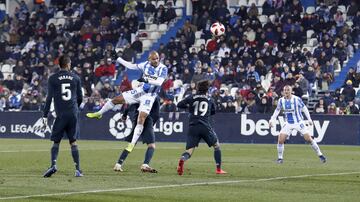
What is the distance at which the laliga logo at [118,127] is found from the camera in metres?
39.1

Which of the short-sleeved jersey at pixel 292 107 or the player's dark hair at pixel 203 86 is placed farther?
the short-sleeved jersey at pixel 292 107

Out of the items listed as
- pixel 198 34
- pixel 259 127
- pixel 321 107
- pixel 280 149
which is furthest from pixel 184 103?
pixel 198 34

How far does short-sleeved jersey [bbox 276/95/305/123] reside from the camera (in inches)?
1015

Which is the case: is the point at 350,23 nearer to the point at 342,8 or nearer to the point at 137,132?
the point at 342,8

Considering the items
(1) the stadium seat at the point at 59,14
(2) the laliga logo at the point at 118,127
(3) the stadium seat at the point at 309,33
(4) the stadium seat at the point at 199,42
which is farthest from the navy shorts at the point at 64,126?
(1) the stadium seat at the point at 59,14

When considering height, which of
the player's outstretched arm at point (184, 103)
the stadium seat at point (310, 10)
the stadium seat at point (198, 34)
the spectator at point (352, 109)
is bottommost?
the spectator at point (352, 109)

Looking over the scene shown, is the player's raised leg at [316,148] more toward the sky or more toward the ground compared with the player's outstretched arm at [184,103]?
more toward the ground

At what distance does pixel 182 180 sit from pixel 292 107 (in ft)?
29.3

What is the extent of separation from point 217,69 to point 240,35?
2612 mm

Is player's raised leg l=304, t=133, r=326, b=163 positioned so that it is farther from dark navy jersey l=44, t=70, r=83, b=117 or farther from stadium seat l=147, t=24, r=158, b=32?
stadium seat l=147, t=24, r=158, b=32

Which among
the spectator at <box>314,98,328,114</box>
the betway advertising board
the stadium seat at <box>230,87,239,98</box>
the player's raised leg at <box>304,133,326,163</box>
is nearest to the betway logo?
the betway advertising board

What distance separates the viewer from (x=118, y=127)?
39312 mm

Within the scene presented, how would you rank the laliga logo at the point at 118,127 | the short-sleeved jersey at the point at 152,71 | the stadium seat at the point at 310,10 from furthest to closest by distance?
the stadium seat at the point at 310,10 → the laliga logo at the point at 118,127 → the short-sleeved jersey at the point at 152,71

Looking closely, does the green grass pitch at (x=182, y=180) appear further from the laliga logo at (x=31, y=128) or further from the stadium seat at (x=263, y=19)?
the stadium seat at (x=263, y=19)
